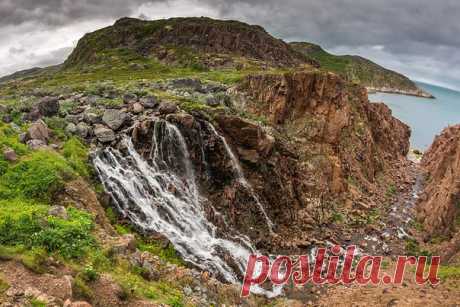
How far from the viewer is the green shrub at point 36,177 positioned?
52.9 ft

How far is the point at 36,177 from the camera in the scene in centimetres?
1683

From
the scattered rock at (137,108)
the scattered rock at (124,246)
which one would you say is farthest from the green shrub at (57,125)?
the scattered rock at (124,246)

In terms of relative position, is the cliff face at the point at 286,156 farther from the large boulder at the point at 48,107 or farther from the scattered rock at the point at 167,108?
the large boulder at the point at 48,107

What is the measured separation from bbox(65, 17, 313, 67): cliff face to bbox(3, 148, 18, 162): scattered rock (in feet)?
190

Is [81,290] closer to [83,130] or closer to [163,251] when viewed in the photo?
[163,251]

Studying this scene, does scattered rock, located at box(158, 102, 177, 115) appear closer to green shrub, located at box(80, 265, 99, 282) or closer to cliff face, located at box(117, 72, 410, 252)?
cliff face, located at box(117, 72, 410, 252)

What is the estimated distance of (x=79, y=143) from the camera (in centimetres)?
2355

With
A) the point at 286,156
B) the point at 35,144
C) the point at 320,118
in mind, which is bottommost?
the point at 286,156

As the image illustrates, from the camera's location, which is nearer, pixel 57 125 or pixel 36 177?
pixel 36 177

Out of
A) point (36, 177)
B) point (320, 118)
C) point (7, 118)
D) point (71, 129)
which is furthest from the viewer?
point (320, 118)

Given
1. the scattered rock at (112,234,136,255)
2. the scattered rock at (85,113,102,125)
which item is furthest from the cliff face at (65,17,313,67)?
the scattered rock at (112,234,136,255)

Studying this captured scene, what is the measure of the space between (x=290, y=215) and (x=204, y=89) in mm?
17092

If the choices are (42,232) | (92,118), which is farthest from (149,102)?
(42,232)

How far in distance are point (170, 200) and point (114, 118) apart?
7.72 metres
